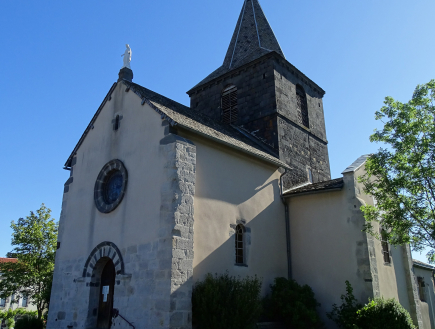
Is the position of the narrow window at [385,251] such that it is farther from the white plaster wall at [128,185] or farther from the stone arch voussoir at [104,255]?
the stone arch voussoir at [104,255]

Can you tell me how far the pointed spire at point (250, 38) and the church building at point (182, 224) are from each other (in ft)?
18.5

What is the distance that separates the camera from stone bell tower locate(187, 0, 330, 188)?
57.9 feet

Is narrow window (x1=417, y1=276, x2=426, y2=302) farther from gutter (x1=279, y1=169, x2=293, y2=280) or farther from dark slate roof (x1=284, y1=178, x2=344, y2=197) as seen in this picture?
gutter (x1=279, y1=169, x2=293, y2=280)

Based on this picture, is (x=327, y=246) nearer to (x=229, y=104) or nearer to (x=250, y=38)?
(x=229, y=104)

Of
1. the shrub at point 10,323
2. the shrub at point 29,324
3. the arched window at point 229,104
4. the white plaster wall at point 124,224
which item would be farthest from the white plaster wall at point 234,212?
the shrub at point 10,323

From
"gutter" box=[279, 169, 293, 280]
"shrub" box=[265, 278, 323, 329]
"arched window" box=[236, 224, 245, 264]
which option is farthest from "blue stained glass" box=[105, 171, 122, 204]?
"gutter" box=[279, 169, 293, 280]

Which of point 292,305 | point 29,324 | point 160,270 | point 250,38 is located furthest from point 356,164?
point 29,324

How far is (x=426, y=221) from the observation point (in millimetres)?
10305

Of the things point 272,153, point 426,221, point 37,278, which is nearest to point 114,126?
point 272,153

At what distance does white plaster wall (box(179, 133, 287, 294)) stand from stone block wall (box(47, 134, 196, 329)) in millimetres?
722

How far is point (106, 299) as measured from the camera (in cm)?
1220

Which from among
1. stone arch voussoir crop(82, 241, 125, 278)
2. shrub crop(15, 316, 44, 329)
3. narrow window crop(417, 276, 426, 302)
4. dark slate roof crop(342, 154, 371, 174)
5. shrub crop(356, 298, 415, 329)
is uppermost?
dark slate roof crop(342, 154, 371, 174)

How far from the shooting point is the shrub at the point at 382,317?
35.9 feet

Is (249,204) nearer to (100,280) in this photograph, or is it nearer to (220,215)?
(220,215)
